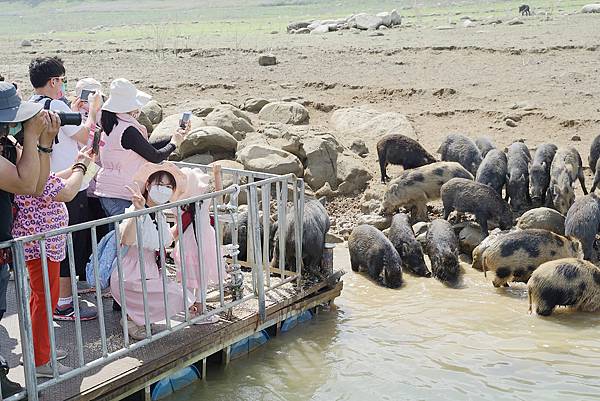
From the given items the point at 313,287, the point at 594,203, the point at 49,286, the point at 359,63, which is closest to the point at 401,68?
the point at 359,63

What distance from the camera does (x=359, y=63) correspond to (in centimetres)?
2250

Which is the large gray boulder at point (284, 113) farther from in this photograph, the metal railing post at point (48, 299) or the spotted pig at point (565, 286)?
the metal railing post at point (48, 299)

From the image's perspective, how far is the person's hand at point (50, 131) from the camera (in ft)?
16.9

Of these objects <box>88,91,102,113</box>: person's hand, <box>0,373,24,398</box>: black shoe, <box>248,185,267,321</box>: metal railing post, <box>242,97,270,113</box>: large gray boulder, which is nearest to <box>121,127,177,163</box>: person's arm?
<box>88,91,102,113</box>: person's hand

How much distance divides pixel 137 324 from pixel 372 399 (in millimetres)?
1935

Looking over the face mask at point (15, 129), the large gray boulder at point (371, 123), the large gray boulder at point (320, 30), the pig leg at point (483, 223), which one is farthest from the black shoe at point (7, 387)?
the large gray boulder at point (320, 30)

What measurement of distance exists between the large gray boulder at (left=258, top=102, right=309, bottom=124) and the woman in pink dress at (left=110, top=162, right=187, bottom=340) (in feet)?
28.8

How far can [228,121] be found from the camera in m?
13.8

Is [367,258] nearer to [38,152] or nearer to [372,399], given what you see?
[372,399]

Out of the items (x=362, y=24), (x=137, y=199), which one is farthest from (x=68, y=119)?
(x=362, y=24)

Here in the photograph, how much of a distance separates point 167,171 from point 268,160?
544cm

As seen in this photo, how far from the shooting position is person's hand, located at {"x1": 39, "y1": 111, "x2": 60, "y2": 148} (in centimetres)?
515

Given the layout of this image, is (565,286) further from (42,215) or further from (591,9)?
(591,9)

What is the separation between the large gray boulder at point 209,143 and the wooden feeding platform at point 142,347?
16.0 ft
